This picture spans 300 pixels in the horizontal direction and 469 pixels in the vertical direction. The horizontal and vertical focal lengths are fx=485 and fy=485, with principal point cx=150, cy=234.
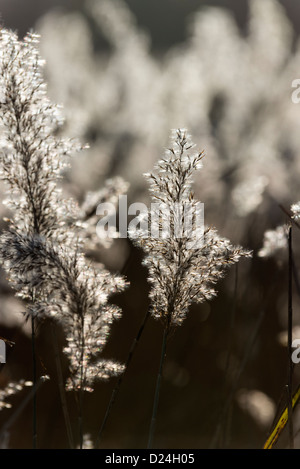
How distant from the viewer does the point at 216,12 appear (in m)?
2.88

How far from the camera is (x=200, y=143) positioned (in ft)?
8.23

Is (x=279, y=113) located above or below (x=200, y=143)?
above

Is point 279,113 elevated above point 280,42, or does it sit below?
below

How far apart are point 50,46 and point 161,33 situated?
2.48 ft

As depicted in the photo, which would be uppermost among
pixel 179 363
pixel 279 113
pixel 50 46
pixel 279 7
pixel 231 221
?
pixel 279 7

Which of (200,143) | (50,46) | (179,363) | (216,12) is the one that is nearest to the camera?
(179,363)

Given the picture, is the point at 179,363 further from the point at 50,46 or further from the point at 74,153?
the point at 50,46

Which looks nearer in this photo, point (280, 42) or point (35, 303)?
point (35, 303)

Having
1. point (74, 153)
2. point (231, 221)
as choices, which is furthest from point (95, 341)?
point (231, 221)
